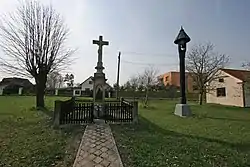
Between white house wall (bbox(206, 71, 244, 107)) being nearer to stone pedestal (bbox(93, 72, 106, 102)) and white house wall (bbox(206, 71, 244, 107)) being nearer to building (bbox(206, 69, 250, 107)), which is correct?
building (bbox(206, 69, 250, 107))

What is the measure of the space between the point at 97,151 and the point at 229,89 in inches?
1112

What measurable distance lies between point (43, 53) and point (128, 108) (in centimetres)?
1106

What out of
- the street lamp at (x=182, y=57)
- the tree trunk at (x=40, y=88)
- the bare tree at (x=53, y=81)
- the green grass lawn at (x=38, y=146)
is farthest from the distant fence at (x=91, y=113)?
the bare tree at (x=53, y=81)

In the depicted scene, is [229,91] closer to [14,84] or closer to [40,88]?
[40,88]

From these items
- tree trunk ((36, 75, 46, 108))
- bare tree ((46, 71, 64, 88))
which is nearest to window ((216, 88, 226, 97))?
tree trunk ((36, 75, 46, 108))

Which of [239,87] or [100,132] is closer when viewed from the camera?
[100,132]

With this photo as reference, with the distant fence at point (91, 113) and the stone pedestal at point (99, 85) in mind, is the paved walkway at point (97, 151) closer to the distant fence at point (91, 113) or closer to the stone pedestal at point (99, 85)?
the distant fence at point (91, 113)

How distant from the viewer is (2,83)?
62469 mm

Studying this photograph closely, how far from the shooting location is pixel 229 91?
30766 millimetres

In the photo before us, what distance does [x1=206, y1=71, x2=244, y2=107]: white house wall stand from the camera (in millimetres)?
29109

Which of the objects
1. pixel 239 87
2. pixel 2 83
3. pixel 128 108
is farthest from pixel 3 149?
pixel 2 83

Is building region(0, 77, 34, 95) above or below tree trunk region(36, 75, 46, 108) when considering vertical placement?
above

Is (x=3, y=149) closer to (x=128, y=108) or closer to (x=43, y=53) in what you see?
(x=128, y=108)

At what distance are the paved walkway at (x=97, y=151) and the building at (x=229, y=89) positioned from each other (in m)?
24.1
